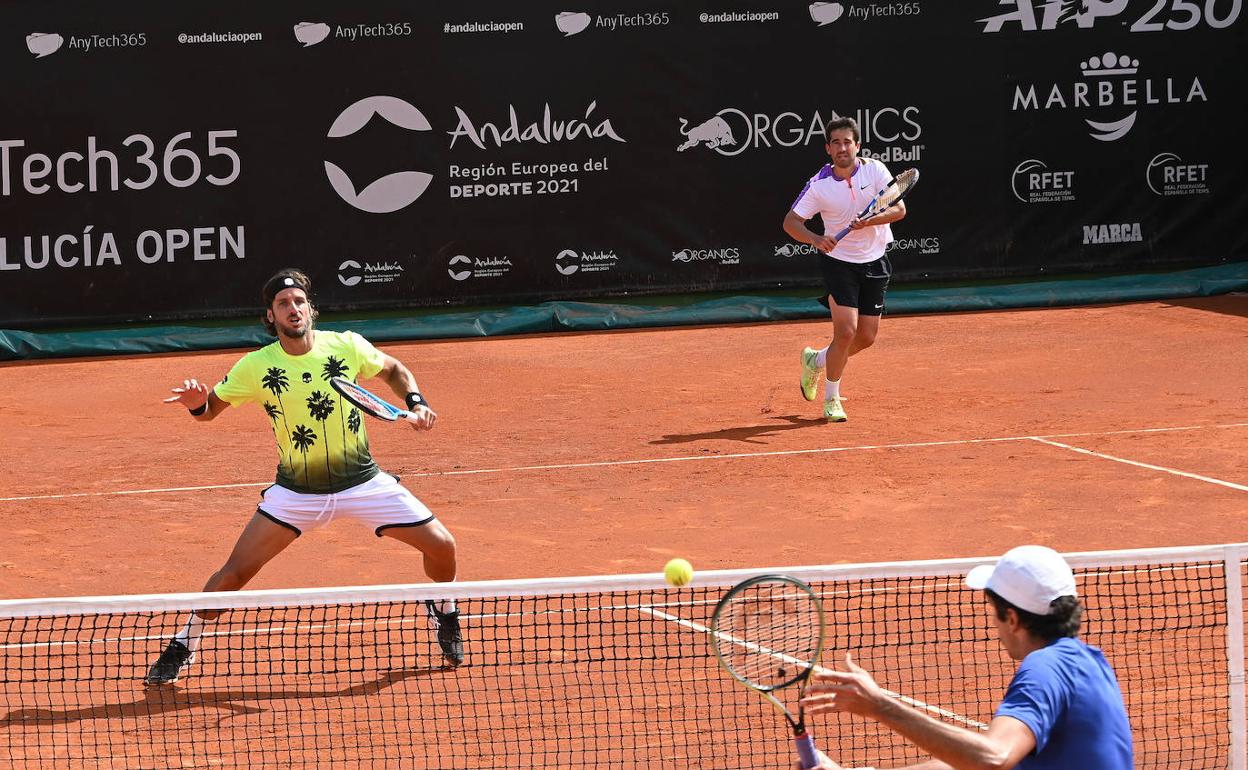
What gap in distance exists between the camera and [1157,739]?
5840 millimetres

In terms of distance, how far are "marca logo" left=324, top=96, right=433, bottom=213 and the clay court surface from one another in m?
1.71

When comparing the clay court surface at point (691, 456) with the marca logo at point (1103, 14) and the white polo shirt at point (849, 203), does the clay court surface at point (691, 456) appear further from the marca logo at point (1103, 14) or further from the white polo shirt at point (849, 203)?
the marca logo at point (1103, 14)

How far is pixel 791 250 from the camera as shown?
17812 millimetres

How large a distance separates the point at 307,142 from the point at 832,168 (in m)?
7.29

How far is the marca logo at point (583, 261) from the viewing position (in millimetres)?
17516

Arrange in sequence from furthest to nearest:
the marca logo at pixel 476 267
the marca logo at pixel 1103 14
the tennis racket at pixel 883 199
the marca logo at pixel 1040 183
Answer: the marca logo at pixel 1040 183
the marca logo at pixel 1103 14
the marca logo at pixel 476 267
the tennis racket at pixel 883 199

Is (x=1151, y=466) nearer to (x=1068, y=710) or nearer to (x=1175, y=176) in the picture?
(x=1068, y=710)

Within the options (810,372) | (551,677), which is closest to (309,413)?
(551,677)

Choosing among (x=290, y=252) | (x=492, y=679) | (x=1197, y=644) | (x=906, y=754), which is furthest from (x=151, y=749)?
(x=290, y=252)

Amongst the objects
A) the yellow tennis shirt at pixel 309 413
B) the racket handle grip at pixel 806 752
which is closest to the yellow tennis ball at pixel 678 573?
the racket handle grip at pixel 806 752

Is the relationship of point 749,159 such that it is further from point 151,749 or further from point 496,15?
point 151,749

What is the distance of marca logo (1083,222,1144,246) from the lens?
18.2m

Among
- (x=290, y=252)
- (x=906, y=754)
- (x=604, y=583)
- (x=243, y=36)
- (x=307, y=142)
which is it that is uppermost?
(x=243, y=36)

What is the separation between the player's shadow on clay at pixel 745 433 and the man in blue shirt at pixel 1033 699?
765 cm
